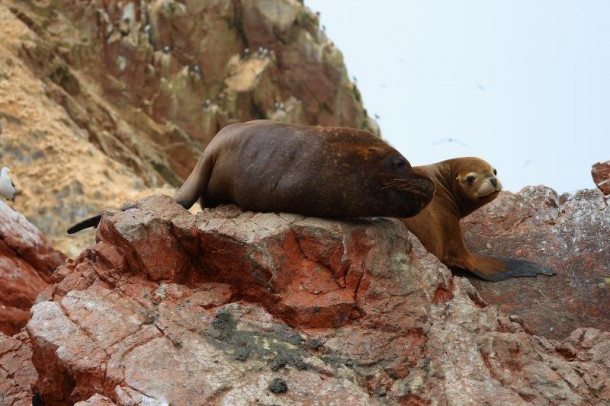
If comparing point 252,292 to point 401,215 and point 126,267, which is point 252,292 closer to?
point 126,267

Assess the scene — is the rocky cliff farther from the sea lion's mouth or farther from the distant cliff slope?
the distant cliff slope


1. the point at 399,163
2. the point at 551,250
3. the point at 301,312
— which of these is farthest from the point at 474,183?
the point at 301,312

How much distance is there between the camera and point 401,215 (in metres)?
5.45

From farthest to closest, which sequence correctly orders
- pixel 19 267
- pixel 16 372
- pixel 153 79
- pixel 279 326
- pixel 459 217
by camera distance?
pixel 153 79 < pixel 459 217 < pixel 19 267 < pixel 16 372 < pixel 279 326

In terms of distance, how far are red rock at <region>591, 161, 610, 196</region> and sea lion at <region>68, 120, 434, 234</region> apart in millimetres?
2834

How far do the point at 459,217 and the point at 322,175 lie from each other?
285cm

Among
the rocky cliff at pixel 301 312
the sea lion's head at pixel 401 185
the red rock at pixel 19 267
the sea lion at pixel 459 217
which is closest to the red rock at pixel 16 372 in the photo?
the rocky cliff at pixel 301 312

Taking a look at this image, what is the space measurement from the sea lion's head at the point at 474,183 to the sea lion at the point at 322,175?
2.07m

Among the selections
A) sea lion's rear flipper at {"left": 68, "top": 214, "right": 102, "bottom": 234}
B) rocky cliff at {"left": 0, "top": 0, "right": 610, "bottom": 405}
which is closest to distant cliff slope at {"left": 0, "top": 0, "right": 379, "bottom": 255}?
rocky cliff at {"left": 0, "top": 0, "right": 610, "bottom": 405}

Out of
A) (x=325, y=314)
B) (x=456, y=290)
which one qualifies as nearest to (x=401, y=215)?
(x=456, y=290)

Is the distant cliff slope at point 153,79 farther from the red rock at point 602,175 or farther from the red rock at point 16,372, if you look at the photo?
the red rock at point 16,372

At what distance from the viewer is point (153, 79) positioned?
57.9 feet

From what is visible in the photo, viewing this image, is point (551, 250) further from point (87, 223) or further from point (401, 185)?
point (87, 223)

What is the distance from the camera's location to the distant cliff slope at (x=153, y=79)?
12688mm
